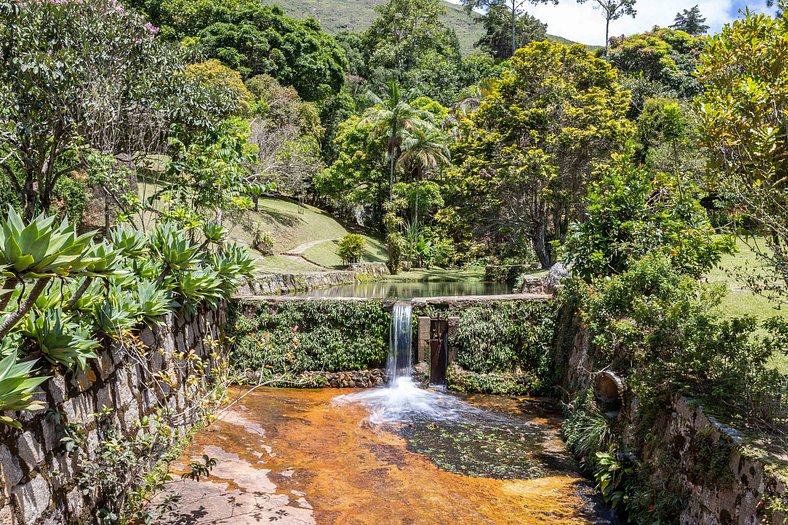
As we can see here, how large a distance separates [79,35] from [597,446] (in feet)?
40.0

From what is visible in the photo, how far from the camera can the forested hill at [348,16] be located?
11262 centimetres

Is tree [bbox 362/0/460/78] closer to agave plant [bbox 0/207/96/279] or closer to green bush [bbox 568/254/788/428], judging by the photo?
green bush [bbox 568/254/788/428]

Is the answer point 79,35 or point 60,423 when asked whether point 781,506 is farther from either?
point 79,35

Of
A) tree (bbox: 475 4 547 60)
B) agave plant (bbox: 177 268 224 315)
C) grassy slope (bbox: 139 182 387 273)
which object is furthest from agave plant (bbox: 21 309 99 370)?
tree (bbox: 475 4 547 60)

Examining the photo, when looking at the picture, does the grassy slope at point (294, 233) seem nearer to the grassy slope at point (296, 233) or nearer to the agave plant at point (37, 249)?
the grassy slope at point (296, 233)

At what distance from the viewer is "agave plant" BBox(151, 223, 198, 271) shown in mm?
7219

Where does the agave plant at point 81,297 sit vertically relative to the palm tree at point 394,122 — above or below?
below

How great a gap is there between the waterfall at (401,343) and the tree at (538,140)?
12.4 metres

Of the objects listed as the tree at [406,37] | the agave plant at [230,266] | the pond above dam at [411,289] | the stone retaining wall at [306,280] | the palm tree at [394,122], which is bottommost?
the pond above dam at [411,289]

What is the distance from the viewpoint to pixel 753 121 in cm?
487

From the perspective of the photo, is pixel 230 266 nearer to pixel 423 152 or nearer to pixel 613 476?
pixel 613 476

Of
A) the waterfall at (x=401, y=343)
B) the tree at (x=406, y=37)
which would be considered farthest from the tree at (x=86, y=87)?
the tree at (x=406, y=37)

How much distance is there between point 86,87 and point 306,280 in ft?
38.1

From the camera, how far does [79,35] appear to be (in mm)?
11133
